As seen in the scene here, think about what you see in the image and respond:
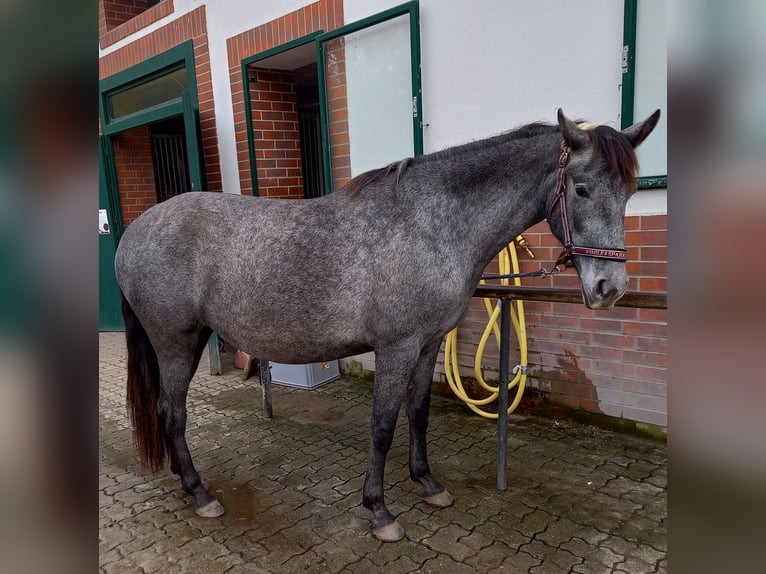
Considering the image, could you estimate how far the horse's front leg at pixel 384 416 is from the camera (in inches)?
94.1

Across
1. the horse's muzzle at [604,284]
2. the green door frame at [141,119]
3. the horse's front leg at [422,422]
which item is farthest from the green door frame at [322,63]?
the horse's muzzle at [604,284]

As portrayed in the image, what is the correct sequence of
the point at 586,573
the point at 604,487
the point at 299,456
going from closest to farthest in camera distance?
1. the point at 586,573
2. the point at 604,487
3. the point at 299,456

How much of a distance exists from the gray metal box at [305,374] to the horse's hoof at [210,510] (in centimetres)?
190

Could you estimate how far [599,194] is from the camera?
199 cm

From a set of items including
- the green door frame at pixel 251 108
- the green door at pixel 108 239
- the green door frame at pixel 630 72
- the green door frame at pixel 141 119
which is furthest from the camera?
the green door at pixel 108 239

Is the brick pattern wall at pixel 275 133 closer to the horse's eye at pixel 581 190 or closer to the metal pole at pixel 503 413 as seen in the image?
the metal pole at pixel 503 413

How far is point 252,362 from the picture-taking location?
16.3 feet

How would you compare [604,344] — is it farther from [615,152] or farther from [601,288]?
[615,152]

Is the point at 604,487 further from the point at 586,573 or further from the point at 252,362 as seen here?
the point at 252,362

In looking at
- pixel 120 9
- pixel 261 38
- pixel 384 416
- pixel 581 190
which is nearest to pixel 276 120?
pixel 261 38
